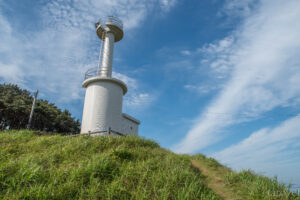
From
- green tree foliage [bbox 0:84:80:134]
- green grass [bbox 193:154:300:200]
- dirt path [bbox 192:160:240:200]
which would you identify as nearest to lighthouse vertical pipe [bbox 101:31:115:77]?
dirt path [bbox 192:160:240:200]

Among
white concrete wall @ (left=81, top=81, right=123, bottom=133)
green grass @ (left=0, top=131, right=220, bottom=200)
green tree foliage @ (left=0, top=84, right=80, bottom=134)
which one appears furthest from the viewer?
green tree foliage @ (left=0, top=84, right=80, bottom=134)

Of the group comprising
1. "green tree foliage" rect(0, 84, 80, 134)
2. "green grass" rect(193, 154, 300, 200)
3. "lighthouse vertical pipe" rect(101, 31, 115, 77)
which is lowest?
"green grass" rect(193, 154, 300, 200)

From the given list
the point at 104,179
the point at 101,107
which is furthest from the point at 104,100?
the point at 104,179

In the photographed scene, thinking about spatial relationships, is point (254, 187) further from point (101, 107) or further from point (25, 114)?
point (25, 114)

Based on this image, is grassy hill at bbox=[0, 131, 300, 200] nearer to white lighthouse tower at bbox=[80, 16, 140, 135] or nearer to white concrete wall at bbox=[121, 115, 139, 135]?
white lighthouse tower at bbox=[80, 16, 140, 135]

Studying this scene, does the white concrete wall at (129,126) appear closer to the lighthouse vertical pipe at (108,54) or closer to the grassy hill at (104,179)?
the lighthouse vertical pipe at (108,54)

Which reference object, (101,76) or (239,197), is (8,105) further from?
(239,197)

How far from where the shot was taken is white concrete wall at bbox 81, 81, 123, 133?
16.5 m

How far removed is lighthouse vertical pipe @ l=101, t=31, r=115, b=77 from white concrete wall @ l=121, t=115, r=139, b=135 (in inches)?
253

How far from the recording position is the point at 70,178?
625 cm

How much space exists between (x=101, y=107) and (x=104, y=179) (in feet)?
35.2

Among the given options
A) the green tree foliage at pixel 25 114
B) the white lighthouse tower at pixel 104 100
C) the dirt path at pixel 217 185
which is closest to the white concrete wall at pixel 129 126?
the white lighthouse tower at pixel 104 100

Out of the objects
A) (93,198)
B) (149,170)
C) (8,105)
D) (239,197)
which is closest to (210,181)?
(239,197)

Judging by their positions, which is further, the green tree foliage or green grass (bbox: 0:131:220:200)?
the green tree foliage
